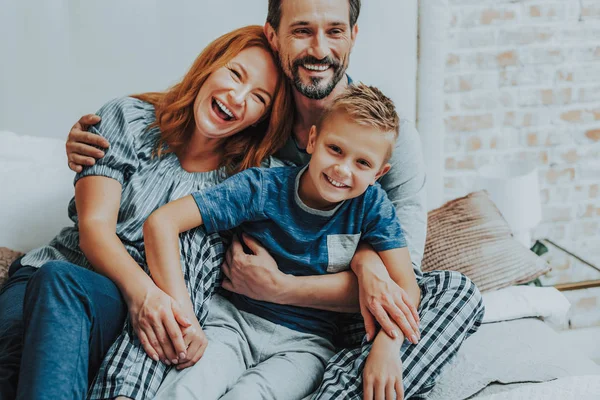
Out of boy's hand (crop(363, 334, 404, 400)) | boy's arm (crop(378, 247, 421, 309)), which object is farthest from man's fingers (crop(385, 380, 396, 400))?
boy's arm (crop(378, 247, 421, 309))

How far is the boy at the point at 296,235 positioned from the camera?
4.26 ft

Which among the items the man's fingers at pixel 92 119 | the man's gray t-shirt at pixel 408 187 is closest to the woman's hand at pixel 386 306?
the man's gray t-shirt at pixel 408 187

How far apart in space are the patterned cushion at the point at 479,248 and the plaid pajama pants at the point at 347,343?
408mm

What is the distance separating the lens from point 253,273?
1.38 meters

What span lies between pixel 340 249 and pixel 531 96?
1.38 m

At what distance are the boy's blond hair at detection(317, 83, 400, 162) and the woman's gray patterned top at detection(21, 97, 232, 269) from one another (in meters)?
0.39

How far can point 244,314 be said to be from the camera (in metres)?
1.45

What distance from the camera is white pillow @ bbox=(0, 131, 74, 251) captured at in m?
1.78

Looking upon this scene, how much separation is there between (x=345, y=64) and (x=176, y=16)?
0.72 m

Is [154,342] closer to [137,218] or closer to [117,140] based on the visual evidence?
[137,218]

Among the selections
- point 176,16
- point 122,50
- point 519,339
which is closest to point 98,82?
point 122,50

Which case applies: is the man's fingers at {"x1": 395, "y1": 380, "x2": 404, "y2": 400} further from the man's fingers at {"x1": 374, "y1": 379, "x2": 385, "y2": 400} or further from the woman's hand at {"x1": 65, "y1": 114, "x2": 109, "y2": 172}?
the woman's hand at {"x1": 65, "y1": 114, "x2": 109, "y2": 172}

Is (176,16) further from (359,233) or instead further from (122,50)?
(359,233)

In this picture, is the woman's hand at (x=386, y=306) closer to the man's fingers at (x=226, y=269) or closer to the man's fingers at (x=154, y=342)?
the man's fingers at (x=226, y=269)
